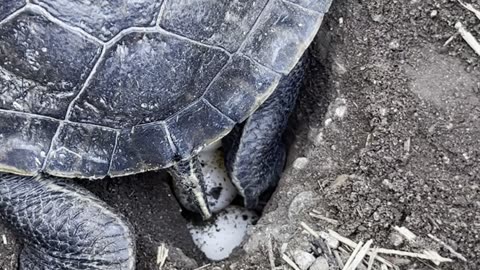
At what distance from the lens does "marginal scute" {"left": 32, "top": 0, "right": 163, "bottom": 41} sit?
7.61 ft

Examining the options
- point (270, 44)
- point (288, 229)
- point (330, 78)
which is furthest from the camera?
point (330, 78)

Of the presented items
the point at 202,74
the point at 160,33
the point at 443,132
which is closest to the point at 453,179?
the point at 443,132

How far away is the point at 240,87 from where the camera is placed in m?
2.58

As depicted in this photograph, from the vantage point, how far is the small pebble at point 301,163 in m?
2.95

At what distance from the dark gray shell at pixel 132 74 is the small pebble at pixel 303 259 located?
54 cm

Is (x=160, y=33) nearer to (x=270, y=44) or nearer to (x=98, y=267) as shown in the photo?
(x=270, y=44)

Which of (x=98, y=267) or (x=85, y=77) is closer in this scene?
(x=85, y=77)

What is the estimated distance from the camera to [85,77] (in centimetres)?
241

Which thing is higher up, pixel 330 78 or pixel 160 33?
pixel 160 33

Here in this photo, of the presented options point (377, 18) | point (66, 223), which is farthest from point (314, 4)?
point (66, 223)

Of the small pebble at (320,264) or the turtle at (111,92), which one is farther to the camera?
the small pebble at (320,264)

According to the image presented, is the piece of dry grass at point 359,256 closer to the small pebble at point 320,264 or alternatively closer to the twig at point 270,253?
the small pebble at point 320,264

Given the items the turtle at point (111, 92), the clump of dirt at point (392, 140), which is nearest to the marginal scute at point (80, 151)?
the turtle at point (111, 92)

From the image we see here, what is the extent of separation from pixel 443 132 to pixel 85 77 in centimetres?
131
